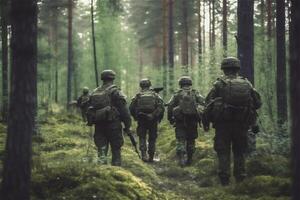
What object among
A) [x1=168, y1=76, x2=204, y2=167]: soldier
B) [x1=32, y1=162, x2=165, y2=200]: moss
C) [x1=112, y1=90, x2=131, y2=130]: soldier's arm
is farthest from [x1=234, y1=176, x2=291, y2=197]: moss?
[x1=168, y1=76, x2=204, y2=167]: soldier

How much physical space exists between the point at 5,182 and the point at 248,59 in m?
7.26

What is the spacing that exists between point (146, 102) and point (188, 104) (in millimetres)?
1310

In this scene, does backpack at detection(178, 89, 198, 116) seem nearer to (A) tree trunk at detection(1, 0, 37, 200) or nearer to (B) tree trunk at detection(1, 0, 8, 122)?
(B) tree trunk at detection(1, 0, 8, 122)

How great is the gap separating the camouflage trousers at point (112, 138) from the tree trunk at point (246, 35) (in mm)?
3368

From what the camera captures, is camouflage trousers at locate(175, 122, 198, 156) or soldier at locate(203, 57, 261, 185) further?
camouflage trousers at locate(175, 122, 198, 156)

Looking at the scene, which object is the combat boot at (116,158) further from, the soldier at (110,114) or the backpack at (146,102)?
the backpack at (146,102)

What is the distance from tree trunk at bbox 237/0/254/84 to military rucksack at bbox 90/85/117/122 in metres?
3.20

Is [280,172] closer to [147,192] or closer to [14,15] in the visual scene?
[147,192]

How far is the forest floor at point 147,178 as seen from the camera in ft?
21.5

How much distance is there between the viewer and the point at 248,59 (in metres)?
11.2

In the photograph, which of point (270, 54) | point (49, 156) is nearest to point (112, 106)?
point (49, 156)

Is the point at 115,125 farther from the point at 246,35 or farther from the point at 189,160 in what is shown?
the point at 246,35

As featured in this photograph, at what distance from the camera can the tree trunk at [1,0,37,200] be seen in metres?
5.47

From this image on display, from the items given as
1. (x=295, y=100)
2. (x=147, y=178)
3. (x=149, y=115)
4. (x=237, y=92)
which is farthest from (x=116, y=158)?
(x=295, y=100)
